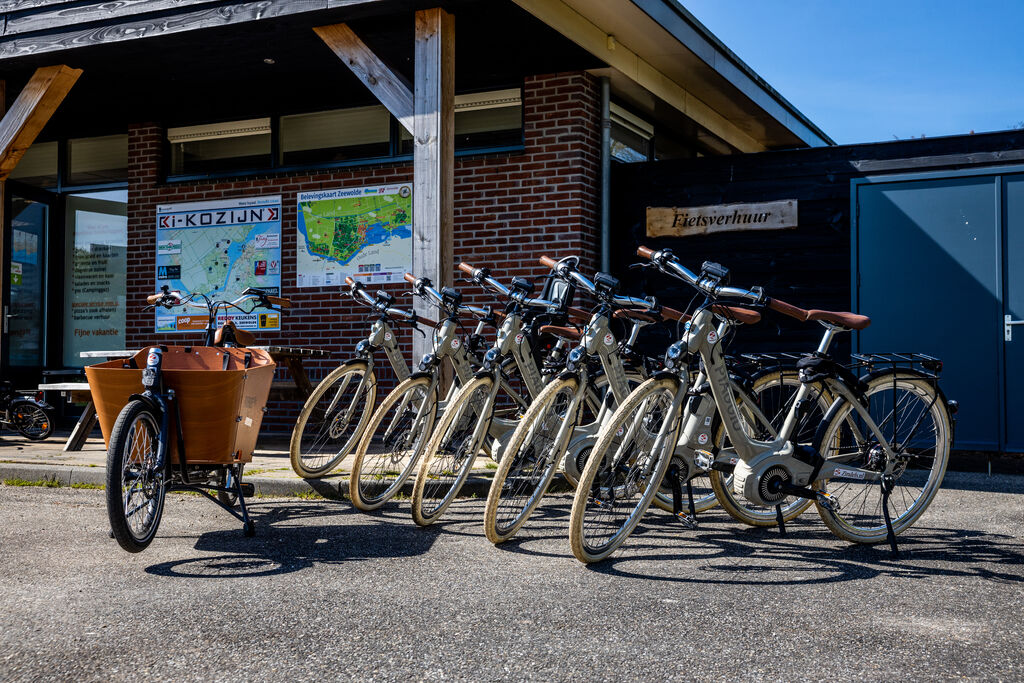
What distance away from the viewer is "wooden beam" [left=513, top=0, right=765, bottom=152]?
7.27 meters

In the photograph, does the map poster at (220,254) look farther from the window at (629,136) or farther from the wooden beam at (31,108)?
the window at (629,136)

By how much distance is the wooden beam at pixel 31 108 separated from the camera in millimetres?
8000

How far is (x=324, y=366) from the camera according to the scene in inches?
376

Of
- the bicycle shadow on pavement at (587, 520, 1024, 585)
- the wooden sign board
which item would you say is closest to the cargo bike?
the bicycle shadow on pavement at (587, 520, 1024, 585)

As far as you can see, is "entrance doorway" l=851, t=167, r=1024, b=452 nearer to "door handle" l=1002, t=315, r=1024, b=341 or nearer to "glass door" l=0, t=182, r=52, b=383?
"door handle" l=1002, t=315, r=1024, b=341

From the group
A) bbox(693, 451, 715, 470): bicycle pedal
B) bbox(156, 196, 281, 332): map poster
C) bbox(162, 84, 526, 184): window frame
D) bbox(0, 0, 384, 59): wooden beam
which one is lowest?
bbox(693, 451, 715, 470): bicycle pedal

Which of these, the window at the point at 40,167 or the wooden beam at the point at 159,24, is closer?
the wooden beam at the point at 159,24

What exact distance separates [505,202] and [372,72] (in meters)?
2.35

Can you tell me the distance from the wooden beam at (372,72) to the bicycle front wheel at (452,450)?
244cm

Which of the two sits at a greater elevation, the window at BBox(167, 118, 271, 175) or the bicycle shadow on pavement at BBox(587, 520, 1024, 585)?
the window at BBox(167, 118, 271, 175)

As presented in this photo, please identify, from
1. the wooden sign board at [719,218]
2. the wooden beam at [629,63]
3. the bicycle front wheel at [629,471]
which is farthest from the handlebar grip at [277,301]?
the wooden sign board at [719,218]

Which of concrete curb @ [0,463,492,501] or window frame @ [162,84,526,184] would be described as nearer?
concrete curb @ [0,463,492,501]

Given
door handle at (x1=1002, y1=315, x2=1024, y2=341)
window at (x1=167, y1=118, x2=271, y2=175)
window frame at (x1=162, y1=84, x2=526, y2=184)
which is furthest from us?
window at (x1=167, y1=118, x2=271, y2=175)

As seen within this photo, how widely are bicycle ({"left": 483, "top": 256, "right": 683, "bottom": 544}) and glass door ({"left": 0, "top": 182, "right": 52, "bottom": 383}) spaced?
7951 millimetres
